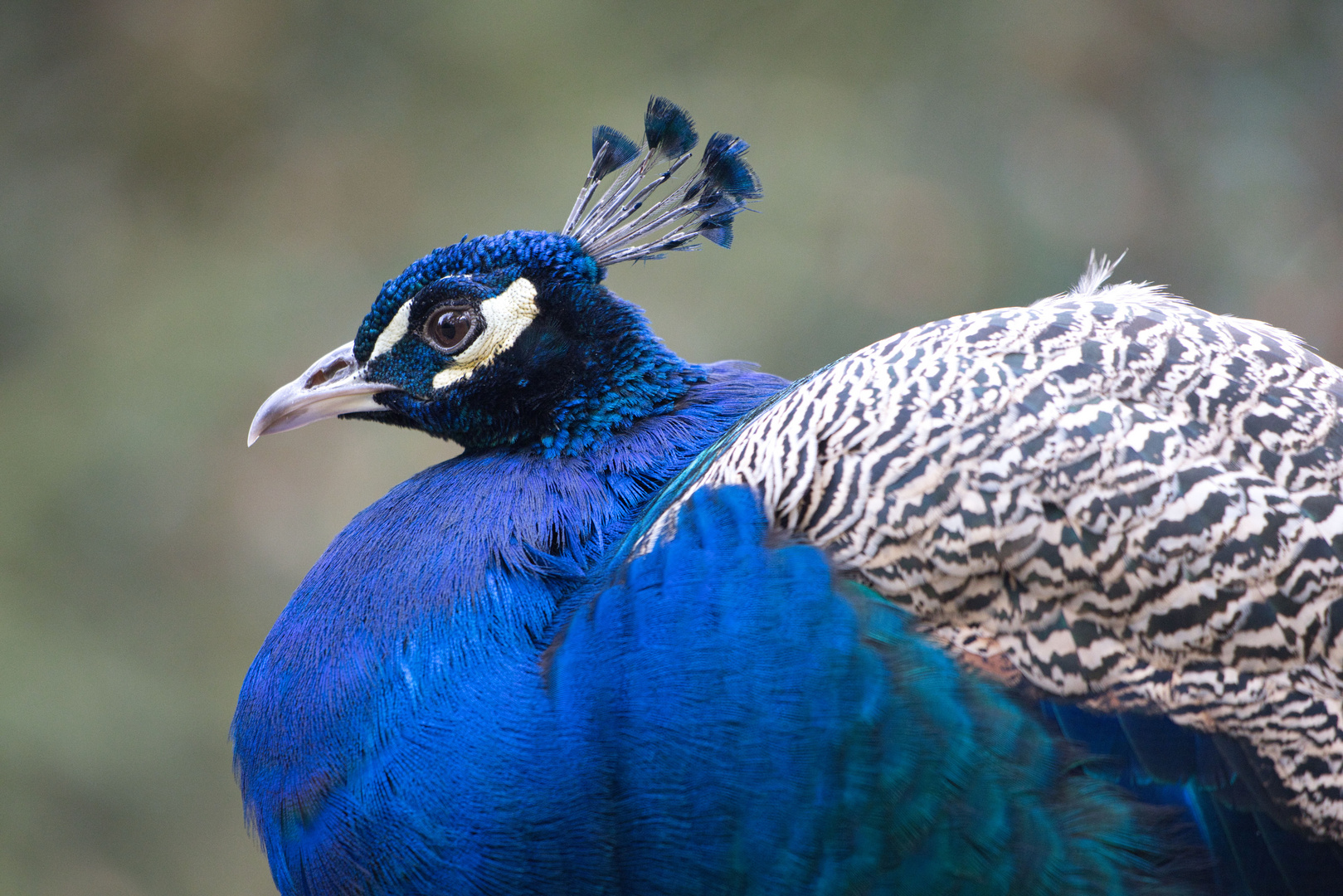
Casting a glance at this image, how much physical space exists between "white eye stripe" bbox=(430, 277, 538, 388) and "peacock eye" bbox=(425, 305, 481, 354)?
0.01 m

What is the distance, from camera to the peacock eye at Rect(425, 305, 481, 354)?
6.14 ft

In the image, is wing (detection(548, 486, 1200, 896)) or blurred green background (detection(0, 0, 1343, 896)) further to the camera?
blurred green background (detection(0, 0, 1343, 896))

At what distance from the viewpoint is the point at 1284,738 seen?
1286 millimetres

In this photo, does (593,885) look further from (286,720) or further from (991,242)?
(991,242)

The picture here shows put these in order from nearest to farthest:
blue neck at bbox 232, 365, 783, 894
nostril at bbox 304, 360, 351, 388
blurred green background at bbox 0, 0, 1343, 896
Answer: blue neck at bbox 232, 365, 783, 894 < nostril at bbox 304, 360, 351, 388 < blurred green background at bbox 0, 0, 1343, 896

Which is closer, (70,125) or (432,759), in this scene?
(432,759)

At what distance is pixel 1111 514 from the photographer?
133cm

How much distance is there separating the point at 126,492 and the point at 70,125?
1.45m

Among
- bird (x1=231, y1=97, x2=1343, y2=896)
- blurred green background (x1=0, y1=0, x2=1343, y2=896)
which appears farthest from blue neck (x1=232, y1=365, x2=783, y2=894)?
blurred green background (x1=0, y1=0, x2=1343, y2=896)

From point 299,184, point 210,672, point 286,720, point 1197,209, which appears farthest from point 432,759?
point 1197,209

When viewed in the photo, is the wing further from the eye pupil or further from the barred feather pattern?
the eye pupil

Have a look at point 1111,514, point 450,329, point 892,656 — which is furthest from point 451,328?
point 1111,514

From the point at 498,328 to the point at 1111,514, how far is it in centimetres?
99

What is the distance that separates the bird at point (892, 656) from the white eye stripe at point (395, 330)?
431mm
